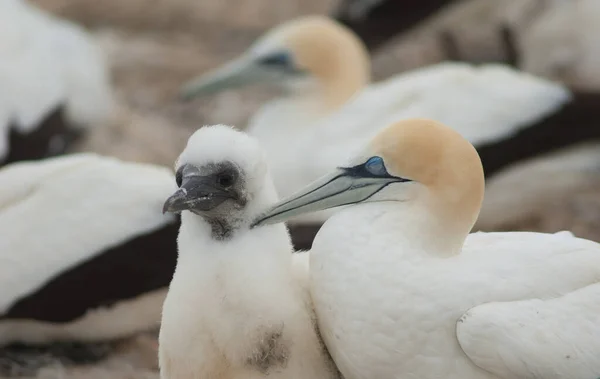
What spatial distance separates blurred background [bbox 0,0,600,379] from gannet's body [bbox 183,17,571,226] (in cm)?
22

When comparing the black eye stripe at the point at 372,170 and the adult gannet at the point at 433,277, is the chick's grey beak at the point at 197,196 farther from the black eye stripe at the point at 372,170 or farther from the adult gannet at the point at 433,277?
the black eye stripe at the point at 372,170

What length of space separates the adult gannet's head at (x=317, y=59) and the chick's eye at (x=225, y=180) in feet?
7.92

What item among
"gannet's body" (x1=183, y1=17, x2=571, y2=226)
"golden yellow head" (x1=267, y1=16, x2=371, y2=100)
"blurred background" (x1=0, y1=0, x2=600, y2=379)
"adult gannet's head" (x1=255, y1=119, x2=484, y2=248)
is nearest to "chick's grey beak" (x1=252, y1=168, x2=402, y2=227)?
"adult gannet's head" (x1=255, y1=119, x2=484, y2=248)

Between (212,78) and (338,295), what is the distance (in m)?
2.96

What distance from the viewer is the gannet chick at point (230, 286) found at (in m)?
2.68

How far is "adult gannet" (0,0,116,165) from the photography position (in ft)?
16.9

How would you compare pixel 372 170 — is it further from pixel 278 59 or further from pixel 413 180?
pixel 278 59

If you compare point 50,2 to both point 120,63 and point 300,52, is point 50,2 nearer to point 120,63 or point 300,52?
point 120,63

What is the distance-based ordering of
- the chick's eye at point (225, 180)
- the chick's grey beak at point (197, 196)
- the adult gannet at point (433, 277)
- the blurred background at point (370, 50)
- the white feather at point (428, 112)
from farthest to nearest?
the blurred background at point (370, 50) < the white feather at point (428, 112) < the chick's eye at point (225, 180) < the chick's grey beak at point (197, 196) < the adult gannet at point (433, 277)

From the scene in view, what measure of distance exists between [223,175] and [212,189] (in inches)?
2.3

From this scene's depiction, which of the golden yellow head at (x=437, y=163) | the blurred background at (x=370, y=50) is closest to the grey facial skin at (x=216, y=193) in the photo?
the golden yellow head at (x=437, y=163)

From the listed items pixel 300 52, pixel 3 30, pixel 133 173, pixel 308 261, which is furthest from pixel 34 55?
pixel 308 261

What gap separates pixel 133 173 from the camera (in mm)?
3854

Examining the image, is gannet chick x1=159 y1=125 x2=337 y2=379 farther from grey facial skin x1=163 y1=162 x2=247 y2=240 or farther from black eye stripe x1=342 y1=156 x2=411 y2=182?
black eye stripe x1=342 y1=156 x2=411 y2=182
